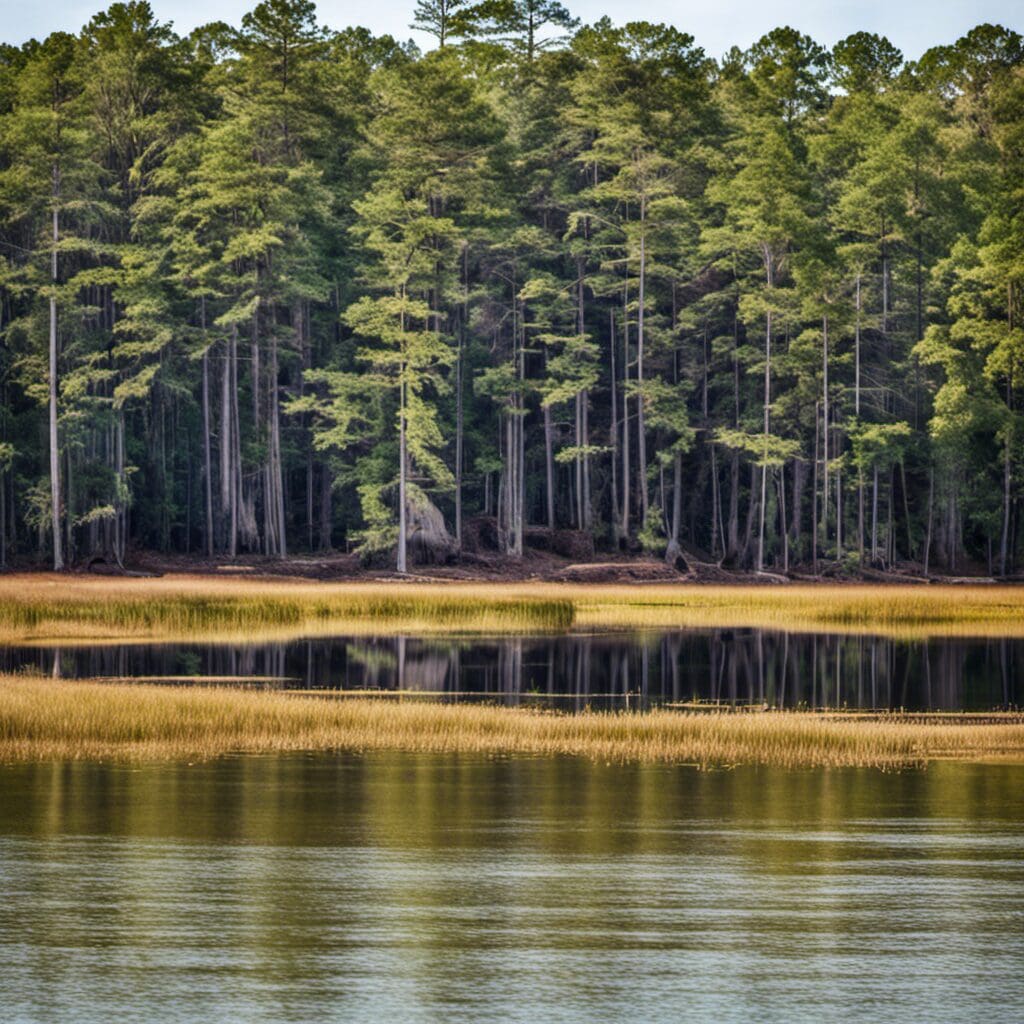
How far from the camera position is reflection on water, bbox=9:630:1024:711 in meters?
34.5

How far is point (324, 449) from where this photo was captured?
78312 mm

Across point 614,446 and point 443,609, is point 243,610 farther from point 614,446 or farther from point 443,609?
point 614,446

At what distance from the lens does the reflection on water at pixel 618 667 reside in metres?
34.5

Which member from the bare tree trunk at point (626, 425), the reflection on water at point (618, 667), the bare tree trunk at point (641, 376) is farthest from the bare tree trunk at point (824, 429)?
→ the reflection on water at point (618, 667)

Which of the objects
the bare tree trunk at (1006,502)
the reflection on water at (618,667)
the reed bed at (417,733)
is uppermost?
the bare tree trunk at (1006,502)

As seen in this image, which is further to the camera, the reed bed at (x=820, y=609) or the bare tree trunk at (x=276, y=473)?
the bare tree trunk at (x=276, y=473)

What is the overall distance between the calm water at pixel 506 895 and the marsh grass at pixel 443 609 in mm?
22295

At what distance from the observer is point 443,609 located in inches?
2158

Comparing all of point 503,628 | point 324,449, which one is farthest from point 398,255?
point 503,628

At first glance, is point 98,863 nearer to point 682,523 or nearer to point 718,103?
point 682,523

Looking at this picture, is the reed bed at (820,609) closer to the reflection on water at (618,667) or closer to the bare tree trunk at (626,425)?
the reflection on water at (618,667)

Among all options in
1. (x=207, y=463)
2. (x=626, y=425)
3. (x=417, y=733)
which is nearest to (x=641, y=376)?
(x=626, y=425)

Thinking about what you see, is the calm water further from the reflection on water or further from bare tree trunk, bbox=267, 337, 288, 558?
bare tree trunk, bbox=267, 337, 288, 558

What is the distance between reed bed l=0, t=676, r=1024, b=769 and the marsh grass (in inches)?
606
